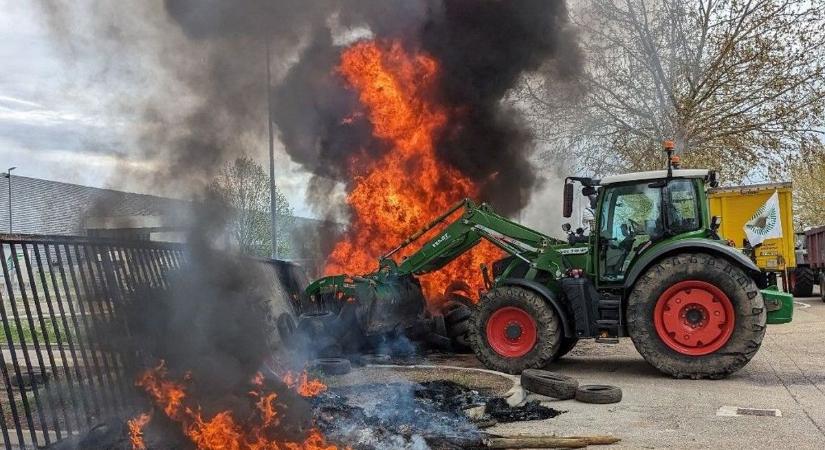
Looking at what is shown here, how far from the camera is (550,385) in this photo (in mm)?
7336

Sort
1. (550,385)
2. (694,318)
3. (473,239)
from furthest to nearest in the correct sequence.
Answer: (473,239), (694,318), (550,385)

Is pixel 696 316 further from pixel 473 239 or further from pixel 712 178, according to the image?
pixel 473 239

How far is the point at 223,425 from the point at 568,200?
570 cm

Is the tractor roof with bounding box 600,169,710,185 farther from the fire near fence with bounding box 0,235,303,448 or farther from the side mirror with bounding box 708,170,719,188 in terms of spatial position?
the fire near fence with bounding box 0,235,303,448

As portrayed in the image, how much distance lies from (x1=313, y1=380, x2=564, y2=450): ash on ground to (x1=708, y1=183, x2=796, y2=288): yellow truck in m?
13.3

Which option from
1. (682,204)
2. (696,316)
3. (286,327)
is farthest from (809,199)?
(286,327)

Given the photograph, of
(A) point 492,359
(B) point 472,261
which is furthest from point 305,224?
(A) point 492,359

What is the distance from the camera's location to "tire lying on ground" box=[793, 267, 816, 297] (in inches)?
880

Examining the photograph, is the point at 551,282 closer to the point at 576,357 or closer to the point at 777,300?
the point at 576,357

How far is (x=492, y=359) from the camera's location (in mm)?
9086

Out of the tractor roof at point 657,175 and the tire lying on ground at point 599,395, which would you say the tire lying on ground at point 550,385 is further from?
the tractor roof at point 657,175

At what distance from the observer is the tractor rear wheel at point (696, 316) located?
8.08 metres

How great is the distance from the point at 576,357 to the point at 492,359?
2.15 m

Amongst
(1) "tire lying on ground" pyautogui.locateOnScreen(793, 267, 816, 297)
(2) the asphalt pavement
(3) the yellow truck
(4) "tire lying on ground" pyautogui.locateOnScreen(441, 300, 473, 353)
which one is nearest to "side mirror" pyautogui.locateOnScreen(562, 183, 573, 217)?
(2) the asphalt pavement
